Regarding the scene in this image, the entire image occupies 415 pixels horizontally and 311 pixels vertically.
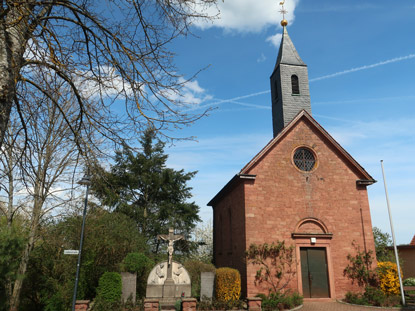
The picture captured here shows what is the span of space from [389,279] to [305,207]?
5.19m

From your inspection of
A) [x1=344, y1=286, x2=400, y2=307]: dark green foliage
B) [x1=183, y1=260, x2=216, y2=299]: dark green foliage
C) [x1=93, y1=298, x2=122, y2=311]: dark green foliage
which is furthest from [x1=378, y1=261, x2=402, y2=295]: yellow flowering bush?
[x1=93, y1=298, x2=122, y2=311]: dark green foliage

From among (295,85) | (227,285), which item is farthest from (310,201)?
(295,85)

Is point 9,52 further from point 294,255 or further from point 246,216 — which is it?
point 294,255

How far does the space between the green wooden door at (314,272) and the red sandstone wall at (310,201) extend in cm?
33

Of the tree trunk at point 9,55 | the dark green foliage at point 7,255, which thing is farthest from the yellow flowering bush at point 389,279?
the tree trunk at point 9,55

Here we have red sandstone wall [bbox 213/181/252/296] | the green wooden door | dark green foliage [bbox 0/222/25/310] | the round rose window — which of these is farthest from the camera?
the round rose window

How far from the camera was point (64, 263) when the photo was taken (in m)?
13.9

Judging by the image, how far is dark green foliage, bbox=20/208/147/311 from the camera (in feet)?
44.5

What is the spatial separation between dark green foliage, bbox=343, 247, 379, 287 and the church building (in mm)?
291

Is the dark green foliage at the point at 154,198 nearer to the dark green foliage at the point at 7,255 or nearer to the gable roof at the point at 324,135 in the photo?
the gable roof at the point at 324,135

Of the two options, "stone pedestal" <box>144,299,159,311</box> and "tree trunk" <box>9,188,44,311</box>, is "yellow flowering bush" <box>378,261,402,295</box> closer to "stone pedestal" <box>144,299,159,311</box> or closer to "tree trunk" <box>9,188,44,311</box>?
"stone pedestal" <box>144,299,159,311</box>

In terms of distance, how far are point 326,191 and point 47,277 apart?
14584 mm

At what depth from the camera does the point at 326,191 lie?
699 inches

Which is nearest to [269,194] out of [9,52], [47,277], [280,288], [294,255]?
[294,255]
